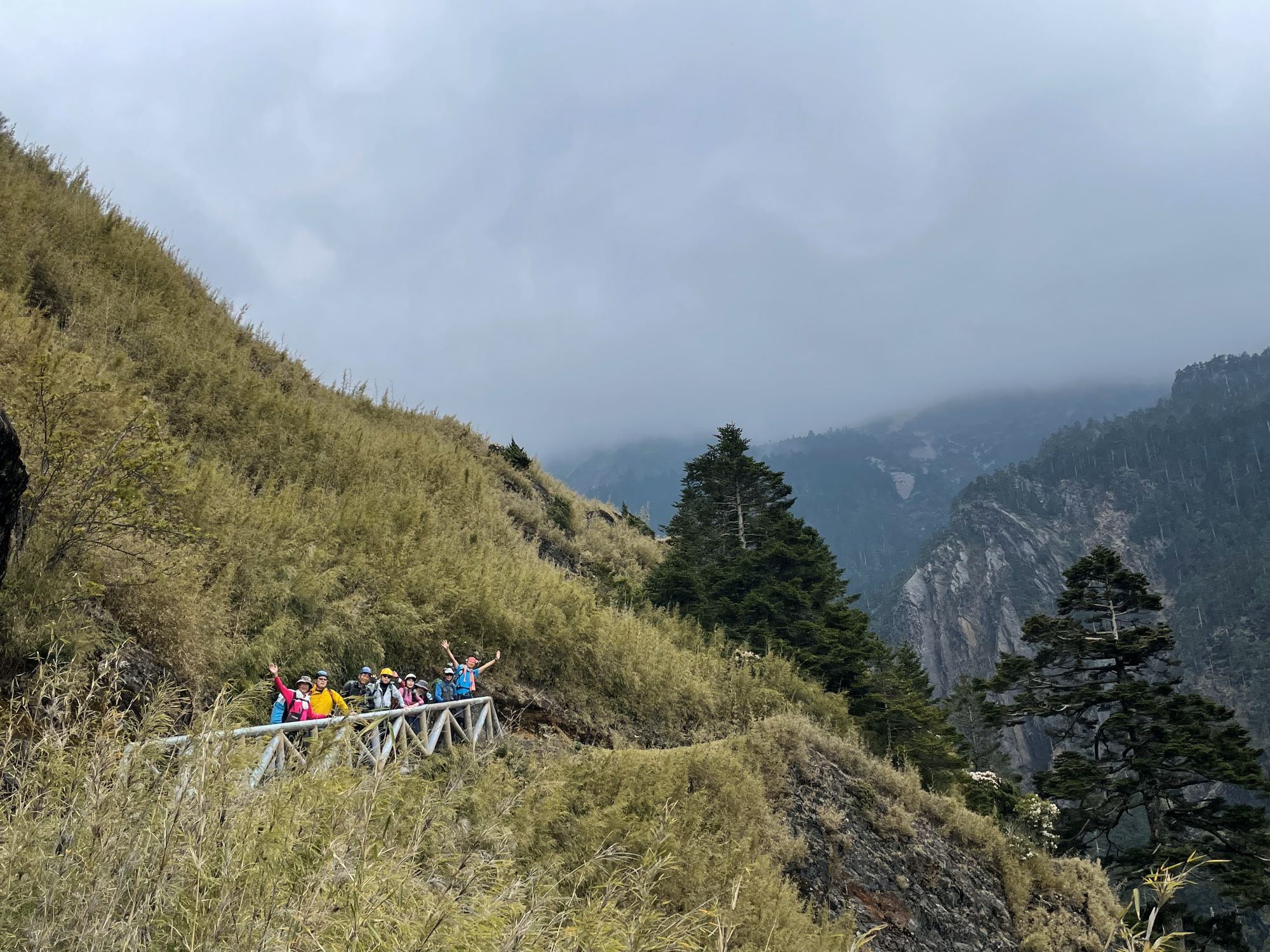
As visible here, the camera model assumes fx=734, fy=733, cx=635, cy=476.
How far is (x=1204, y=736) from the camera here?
19.7m

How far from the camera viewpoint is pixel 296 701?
23.4 feet

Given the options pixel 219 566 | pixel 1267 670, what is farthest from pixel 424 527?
pixel 1267 670

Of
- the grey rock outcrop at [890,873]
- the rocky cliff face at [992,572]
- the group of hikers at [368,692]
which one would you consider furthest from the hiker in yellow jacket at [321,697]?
the rocky cliff face at [992,572]

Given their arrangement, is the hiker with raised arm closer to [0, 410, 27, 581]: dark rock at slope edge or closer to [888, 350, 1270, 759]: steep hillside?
[0, 410, 27, 581]: dark rock at slope edge

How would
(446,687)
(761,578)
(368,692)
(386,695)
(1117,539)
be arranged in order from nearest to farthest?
(386,695), (368,692), (446,687), (761,578), (1117,539)

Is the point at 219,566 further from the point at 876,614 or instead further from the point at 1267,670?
the point at 876,614

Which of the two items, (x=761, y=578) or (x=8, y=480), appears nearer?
(x=8, y=480)

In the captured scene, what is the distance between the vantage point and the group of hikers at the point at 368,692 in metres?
7.08

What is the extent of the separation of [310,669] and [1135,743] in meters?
22.0

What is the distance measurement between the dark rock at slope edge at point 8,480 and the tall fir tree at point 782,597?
16078mm

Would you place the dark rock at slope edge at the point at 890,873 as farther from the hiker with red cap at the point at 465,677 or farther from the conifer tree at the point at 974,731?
the conifer tree at the point at 974,731

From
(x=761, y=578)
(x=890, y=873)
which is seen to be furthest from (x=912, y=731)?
(x=890, y=873)

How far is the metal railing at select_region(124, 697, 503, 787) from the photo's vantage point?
12.4 feet

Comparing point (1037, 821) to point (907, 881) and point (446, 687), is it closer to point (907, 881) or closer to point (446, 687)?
point (907, 881)
